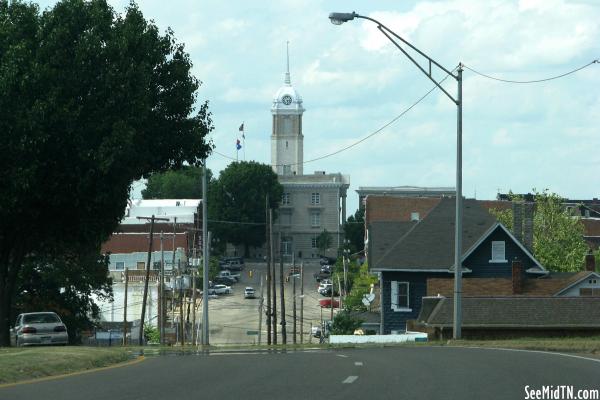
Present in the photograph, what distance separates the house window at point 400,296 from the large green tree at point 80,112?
29858mm

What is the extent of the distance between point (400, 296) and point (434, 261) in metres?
2.89

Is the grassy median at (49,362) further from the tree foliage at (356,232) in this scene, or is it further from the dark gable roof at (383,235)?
the tree foliage at (356,232)

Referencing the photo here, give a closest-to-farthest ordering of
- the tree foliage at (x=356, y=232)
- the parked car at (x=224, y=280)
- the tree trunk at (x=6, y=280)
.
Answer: the tree trunk at (x=6, y=280), the parked car at (x=224, y=280), the tree foliage at (x=356, y=232)

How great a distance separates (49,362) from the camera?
869 inches

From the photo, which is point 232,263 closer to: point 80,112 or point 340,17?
point 80,112

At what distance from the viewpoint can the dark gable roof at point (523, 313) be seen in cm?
4700

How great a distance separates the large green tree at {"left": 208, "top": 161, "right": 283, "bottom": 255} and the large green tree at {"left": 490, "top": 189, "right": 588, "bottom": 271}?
6594 cm

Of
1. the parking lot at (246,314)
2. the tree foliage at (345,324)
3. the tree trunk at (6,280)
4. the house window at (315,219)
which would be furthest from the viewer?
the house window at (315,219)

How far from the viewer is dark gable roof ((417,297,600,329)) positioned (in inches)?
1850

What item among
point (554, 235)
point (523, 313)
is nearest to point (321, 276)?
point (554, 235)

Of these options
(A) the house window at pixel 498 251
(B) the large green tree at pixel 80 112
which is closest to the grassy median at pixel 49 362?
(B) the large green tree at pixel 80 112

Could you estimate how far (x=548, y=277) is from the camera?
65750 millimetres

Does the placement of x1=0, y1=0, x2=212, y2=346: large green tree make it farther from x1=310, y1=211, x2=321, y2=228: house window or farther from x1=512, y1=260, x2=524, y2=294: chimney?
x1=310, y1=211, x2=321, y2=228: house window

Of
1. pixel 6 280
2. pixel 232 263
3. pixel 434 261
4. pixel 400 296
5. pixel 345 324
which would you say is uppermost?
pixel 232 263
